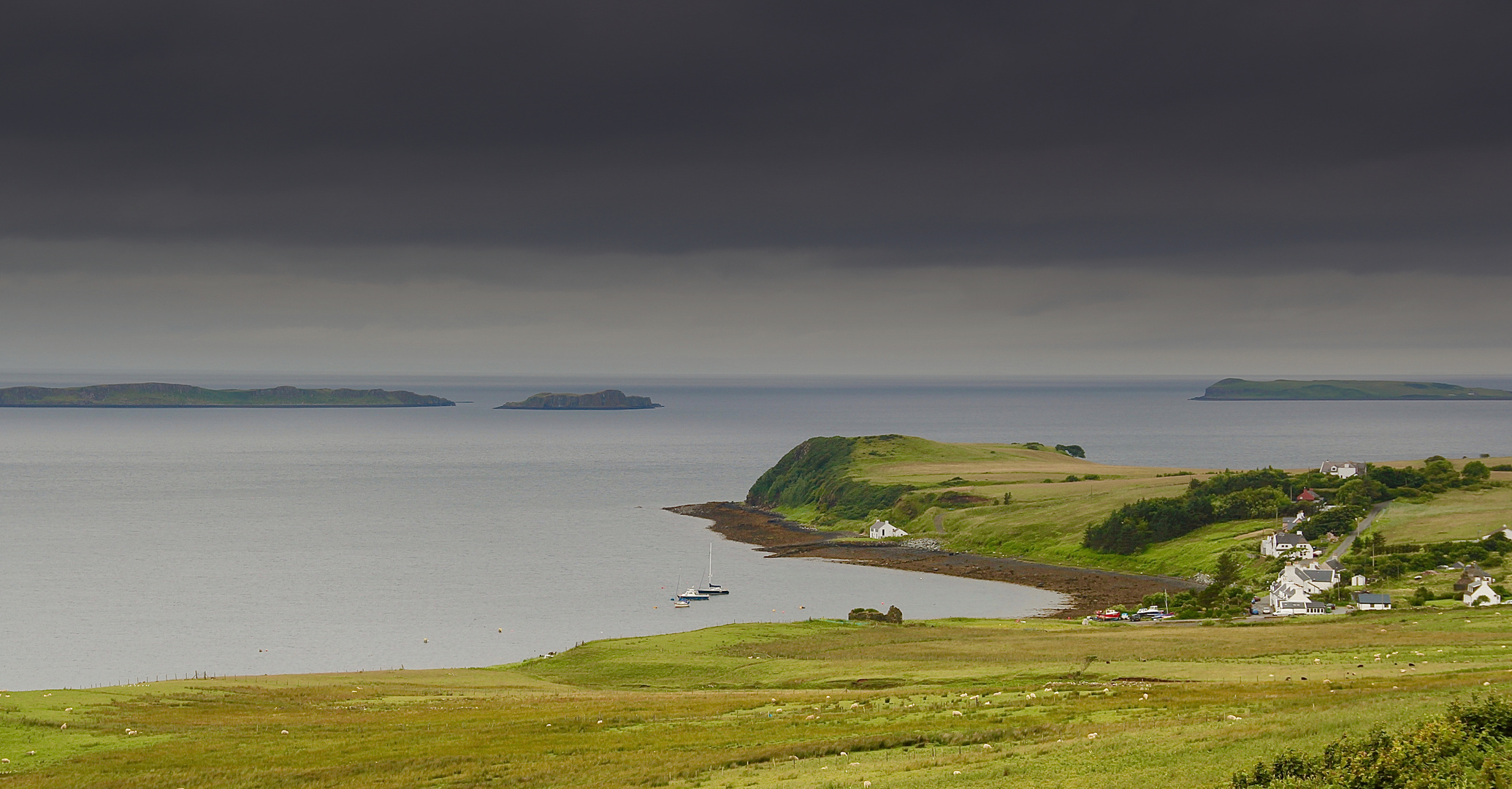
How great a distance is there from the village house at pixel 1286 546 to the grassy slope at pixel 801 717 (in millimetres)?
46483

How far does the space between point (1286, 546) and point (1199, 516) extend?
2677 cm

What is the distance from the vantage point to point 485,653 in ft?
281

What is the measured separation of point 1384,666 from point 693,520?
138413 mm

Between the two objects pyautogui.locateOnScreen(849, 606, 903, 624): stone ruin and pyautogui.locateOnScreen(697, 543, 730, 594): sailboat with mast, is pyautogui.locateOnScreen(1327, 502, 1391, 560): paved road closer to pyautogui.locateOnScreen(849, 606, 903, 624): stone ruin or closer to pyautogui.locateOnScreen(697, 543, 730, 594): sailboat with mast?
pyautogui.locateOnScreen(849, 606, 903, 624): stone ruin

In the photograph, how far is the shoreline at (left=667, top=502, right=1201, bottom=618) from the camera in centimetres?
11088

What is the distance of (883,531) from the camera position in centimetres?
15950

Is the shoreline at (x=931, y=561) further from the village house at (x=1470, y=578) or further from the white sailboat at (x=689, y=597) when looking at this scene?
the white sailboat at (x=689, y=597)

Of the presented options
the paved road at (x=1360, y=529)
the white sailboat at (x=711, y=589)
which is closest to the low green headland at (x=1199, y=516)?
the paved road at (x=1360, y=529)

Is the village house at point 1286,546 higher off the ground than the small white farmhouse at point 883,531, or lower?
higher

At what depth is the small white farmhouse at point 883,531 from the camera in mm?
158125

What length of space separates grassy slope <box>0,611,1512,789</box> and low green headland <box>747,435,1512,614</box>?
38858mm

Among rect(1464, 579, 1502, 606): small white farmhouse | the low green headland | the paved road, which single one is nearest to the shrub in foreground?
rect(1464, 579, 1502, 606): small white farmhouse

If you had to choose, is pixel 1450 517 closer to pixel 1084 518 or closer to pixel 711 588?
pixel 1084 518

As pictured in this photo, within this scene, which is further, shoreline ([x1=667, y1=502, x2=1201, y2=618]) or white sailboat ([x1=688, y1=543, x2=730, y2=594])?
white sailboat ([x1=688, y1=543, x2=730, y2=594])
